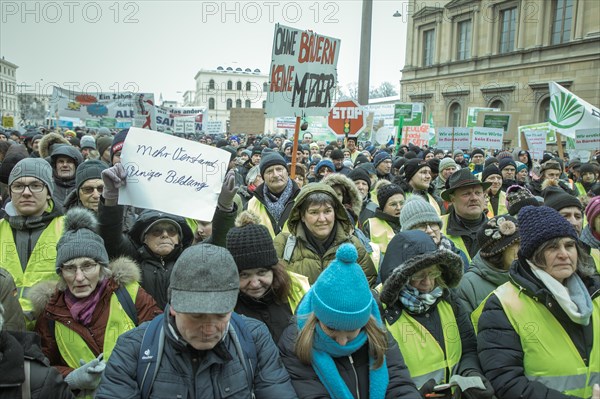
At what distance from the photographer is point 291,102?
6172 millimetres

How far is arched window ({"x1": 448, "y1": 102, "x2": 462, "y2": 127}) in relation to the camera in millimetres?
35156

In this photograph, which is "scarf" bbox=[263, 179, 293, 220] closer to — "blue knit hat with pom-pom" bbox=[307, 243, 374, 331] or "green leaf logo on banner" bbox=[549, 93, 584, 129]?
"blue knit hat with pom-pom" bbox=[307, 243, 374, 331]

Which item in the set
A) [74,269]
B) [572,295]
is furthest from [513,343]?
[74,269]

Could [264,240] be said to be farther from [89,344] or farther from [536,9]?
[536,9]

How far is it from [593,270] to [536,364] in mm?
619

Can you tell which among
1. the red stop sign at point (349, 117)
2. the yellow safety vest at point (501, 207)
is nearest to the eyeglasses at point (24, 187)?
the yellow safety vest at point (501, 207)

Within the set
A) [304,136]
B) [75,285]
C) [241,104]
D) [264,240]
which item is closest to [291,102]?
[264,240]

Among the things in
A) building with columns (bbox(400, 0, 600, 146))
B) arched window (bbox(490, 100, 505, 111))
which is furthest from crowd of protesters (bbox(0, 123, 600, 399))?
arched window (bbox(490, 100, 505, 111))

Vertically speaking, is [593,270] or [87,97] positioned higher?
[87,97]

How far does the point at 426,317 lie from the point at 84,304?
6.09 ft

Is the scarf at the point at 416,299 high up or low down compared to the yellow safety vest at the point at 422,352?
→ up

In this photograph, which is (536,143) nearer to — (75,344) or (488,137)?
(488,137)

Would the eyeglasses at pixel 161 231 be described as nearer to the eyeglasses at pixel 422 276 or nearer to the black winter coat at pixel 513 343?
the eyeglasses at pixel 422 276

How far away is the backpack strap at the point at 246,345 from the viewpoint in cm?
209
